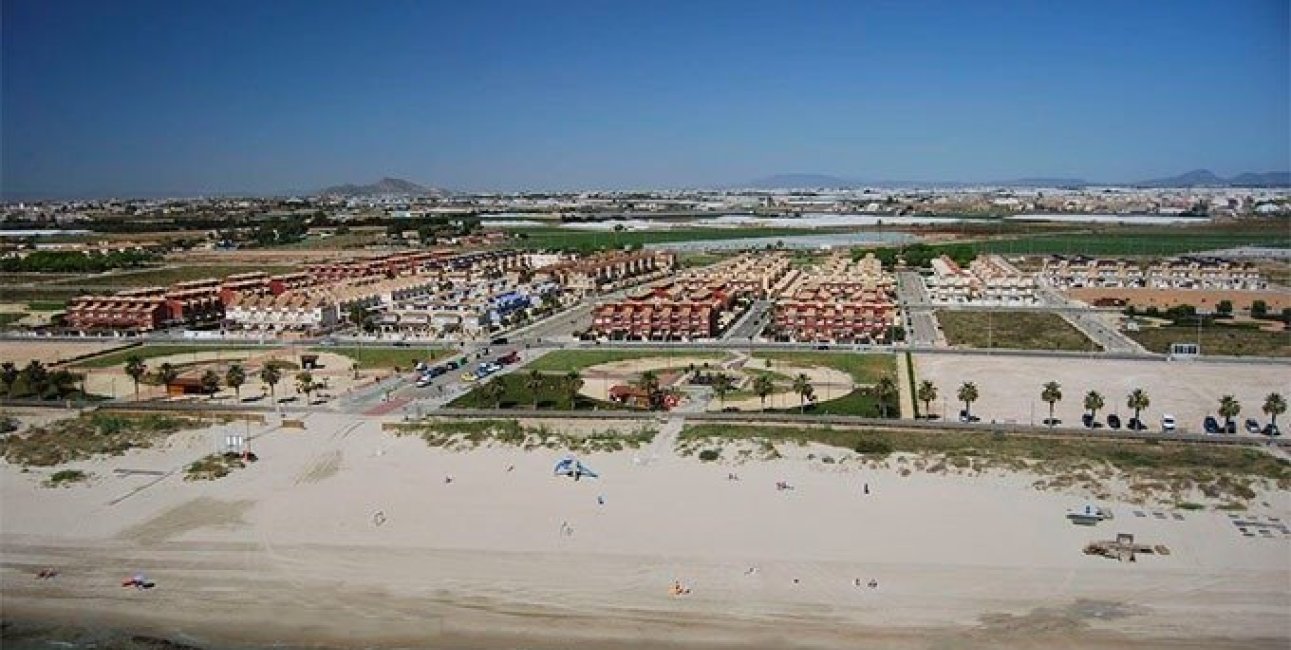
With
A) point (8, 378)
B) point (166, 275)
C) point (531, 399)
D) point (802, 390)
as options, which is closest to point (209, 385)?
point (8, 378)

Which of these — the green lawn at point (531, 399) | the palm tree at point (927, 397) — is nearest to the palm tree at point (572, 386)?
the green lawn at point (531, 399)

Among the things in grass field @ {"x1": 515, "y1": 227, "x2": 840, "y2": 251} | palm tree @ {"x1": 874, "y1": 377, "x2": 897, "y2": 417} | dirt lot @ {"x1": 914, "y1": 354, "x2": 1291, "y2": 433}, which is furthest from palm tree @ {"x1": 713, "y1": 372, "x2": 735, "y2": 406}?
grass field @ {"x1": 515, "y1": 227, "x2": 840, "y2": 251}

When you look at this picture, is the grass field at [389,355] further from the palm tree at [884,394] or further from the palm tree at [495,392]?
the palm tree at [884,394]

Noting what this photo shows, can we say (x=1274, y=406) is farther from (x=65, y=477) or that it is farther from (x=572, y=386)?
(x=65, y=477)

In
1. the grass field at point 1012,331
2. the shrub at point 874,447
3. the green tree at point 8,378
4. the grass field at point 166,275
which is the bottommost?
the shrub at point 874,447

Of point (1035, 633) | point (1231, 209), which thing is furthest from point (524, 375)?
point (1231, 209)

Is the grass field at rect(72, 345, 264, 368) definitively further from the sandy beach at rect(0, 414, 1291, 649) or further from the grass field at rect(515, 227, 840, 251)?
the grass field at rect(515, 227, 840, 251)
